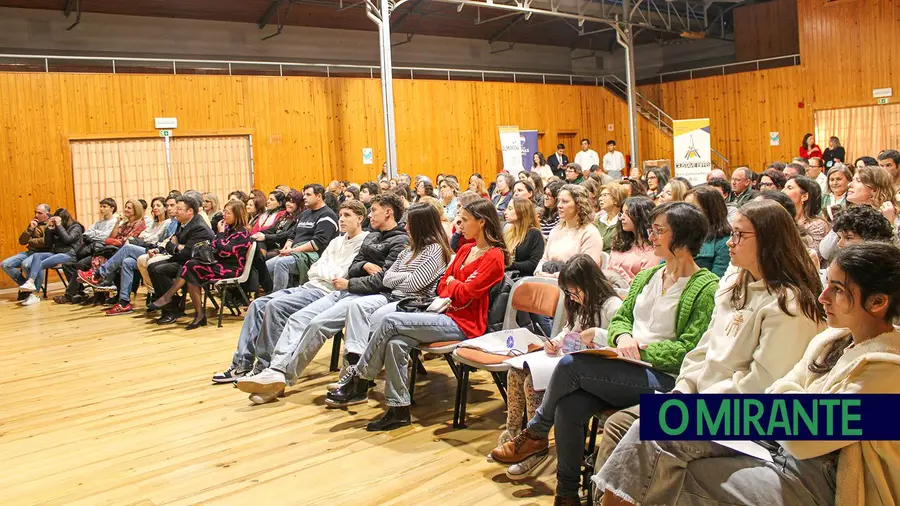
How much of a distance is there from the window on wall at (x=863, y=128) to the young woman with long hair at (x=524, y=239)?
1165cm

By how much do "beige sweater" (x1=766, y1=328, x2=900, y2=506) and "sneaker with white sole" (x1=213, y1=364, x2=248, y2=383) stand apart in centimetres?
385

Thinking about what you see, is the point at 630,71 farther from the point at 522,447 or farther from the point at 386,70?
the point at 522,447

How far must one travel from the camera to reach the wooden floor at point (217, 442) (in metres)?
3.28

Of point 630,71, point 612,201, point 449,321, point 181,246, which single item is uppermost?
point 630,71

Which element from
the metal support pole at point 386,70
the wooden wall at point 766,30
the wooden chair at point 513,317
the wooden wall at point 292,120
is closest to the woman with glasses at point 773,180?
the wooden chair at point 513,317

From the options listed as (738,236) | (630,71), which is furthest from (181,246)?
(630,71)

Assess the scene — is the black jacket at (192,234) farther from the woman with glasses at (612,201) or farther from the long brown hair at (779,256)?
the long brown hair at (779,256)

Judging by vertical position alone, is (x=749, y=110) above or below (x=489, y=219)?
above

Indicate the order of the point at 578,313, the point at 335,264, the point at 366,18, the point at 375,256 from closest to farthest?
the point at 578,313
the point at 375,256
the point at 335,264
the point at 366,18

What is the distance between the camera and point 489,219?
13.3 feet

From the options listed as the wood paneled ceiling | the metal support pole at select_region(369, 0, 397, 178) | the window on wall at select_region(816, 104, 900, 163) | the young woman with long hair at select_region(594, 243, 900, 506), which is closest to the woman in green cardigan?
the young woman with long hair at select_region(594, 243, 900, 506)

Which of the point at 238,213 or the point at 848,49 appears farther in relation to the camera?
the point at 848,49

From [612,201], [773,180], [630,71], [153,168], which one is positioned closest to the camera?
[612,201]

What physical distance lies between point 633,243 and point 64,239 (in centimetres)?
747
